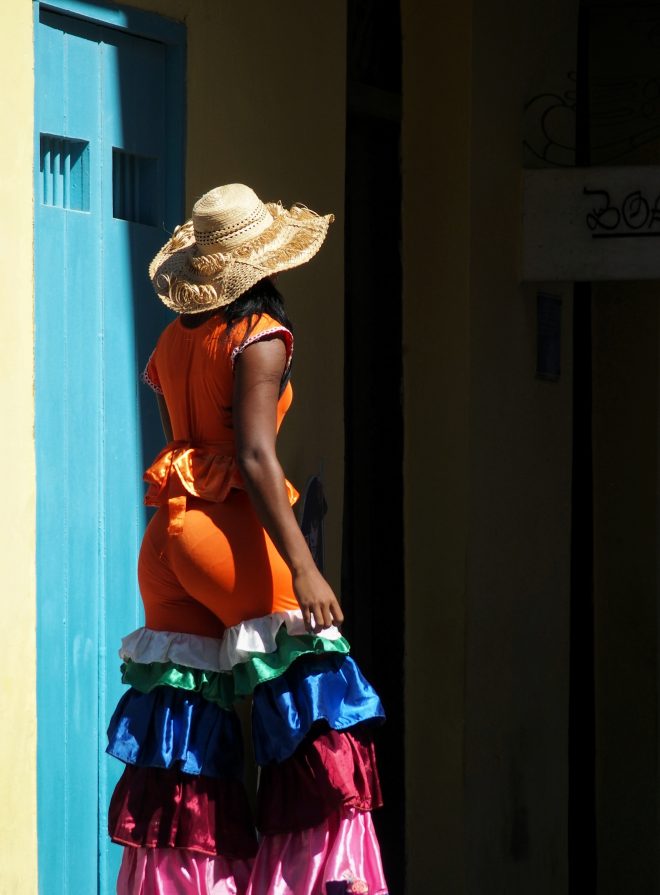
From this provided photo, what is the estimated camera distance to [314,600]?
347cm

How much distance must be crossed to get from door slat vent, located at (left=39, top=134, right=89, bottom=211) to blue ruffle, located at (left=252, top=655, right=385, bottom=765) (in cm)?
136

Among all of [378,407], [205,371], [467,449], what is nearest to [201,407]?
[205,371]

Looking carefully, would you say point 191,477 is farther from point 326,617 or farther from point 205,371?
point 326,617

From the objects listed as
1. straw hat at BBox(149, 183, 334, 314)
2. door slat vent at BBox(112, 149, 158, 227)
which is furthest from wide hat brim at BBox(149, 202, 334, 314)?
door slat vent at BBox(112, 149, 158, 227)

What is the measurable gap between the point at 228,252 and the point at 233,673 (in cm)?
95

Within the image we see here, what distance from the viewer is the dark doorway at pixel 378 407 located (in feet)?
19.2

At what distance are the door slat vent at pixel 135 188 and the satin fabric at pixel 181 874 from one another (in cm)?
169

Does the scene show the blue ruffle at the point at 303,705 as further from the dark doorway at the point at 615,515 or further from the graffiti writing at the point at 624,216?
the dark doorway at the point at 615,515

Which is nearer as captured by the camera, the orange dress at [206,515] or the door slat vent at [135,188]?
the orange dress at [206,515]

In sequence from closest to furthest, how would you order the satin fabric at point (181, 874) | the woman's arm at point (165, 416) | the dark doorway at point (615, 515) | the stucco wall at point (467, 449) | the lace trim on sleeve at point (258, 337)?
the lace trim on sleeve at point (258, 337)
the satin fabric at point (181, 874)
the woman's arm at point (165, 416)
the stucco wall at point (467, 449)
the dark doorway at point (615, 515)

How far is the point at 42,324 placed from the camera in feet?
13.3

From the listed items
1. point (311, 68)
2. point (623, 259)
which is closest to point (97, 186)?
point (311, 68)

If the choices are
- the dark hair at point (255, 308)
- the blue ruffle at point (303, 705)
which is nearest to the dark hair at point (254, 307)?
the dark hair at point (255, 308)

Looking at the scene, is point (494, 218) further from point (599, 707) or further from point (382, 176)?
point (599, 707)
